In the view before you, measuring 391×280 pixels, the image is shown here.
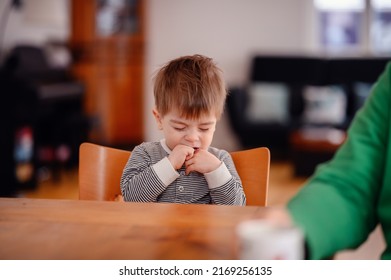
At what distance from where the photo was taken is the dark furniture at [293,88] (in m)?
4.91

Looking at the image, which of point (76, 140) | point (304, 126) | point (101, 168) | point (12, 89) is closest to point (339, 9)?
point (304, 126)

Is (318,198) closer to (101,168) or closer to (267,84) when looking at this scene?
(101,168)

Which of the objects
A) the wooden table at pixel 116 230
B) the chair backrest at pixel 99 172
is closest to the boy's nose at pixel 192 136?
the chair backrest at pixel 99 172

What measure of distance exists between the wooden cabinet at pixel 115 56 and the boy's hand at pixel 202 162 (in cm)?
478

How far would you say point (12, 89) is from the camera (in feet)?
11.4

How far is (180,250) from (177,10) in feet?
17.4

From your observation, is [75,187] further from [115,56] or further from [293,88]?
[115,56]

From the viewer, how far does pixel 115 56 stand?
19.4 ft

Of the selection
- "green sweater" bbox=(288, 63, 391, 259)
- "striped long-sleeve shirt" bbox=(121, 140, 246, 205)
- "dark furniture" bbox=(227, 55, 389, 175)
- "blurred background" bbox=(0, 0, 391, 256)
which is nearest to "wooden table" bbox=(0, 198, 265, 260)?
"green sweater" bbox=(288, 63, 391, 259)

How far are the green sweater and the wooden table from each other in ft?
0.31

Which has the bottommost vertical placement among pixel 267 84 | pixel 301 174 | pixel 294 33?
pixel 301 174

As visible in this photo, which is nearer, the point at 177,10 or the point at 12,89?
the point at 12,89

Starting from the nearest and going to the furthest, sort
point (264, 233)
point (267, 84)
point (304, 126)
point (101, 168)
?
point (264, 233) → point (101, 168) → point (304, 126) → point (267, 84)

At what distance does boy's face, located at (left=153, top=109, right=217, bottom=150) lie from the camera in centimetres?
108
